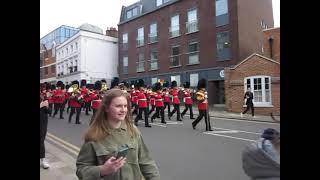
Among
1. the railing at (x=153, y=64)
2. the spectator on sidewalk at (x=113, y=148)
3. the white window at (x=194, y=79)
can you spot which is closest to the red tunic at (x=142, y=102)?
Result: the spectator on sidewalk at (x=113, y=148)

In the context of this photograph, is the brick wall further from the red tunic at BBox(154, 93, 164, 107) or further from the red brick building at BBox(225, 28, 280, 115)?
the red tunic at BBox(154, 93, 164, 107)

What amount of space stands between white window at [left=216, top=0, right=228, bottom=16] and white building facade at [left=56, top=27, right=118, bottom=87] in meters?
8.20

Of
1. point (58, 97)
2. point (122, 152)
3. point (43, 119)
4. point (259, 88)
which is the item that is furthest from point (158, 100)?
point (122, 152)

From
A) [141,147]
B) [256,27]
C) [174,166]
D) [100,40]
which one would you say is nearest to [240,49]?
[256,27]

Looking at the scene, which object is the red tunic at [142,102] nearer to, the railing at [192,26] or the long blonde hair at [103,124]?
the long blonde hair at [103,124]

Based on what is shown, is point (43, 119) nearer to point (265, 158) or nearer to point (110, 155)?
point (110, 155)

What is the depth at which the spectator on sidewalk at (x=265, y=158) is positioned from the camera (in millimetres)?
1589

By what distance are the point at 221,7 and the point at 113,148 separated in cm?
2007

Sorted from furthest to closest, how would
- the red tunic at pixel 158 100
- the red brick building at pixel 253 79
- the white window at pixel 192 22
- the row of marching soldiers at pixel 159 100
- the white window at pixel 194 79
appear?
the white window at pixel 192 22, the white window at pixel 194 79, the red brick building at pixel 253 79, the red tunic at pixel 158 100, the row of marching soldiers at pixel 159 100

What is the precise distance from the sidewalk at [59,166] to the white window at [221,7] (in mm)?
15783
